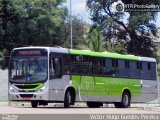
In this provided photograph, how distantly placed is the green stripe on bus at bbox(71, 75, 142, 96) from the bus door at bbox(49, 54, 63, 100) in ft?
3.56

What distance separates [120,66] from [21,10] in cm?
3297

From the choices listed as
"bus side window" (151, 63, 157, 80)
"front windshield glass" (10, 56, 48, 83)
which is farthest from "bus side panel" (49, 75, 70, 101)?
"bus side window" (151, 63, 157, 80)

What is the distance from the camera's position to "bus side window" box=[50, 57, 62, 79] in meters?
27.8

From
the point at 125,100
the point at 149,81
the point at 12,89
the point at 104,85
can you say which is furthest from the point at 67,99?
the point at 149,81

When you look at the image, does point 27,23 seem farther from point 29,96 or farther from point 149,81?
point 29,96

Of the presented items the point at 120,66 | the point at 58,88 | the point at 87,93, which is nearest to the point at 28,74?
the point at 58,88

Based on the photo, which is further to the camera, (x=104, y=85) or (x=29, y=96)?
(x=104, y=85)

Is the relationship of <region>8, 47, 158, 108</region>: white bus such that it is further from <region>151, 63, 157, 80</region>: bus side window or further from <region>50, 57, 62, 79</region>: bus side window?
<region>151, 63, 157, 80</region>: bus side window

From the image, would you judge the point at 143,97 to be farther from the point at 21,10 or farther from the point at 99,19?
the point at 99,19

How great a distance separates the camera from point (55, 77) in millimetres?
27922

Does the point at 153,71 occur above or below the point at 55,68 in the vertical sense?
below

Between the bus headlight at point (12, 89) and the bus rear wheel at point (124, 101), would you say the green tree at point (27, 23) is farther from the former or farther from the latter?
the bus headlight at point (12, 89)

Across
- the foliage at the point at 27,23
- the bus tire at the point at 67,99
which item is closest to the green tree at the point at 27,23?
the foliage at the point at 27,23

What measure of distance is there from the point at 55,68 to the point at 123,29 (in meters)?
48.8
